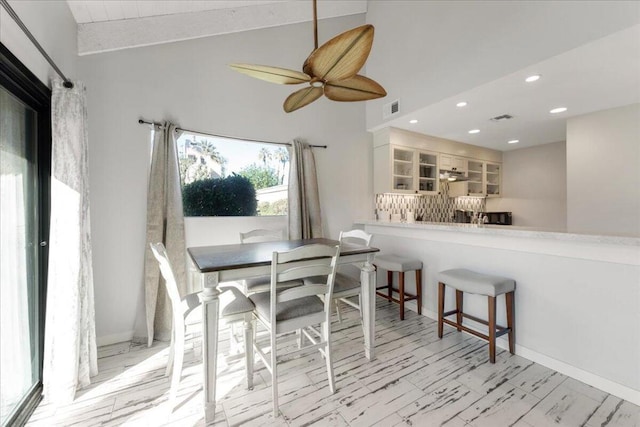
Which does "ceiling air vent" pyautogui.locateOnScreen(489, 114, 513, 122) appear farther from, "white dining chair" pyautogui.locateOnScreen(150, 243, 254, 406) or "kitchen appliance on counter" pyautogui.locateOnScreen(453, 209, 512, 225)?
"white dining chair" pyautogui.locateOnScreen(150, 243, 254, 406)

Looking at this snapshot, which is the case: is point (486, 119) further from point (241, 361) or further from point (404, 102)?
point (241, 361)

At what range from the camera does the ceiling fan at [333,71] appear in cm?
140

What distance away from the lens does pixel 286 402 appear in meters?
1.74

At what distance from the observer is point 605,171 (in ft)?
11.1

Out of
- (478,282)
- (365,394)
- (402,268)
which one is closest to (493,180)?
(402,268)

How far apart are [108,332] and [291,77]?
111 inches

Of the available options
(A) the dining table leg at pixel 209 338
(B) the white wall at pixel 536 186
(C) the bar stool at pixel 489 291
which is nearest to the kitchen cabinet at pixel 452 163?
(B) the white wall at pixel 536 186

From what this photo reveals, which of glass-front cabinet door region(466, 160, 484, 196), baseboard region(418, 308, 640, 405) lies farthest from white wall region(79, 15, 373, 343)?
glass-front cabinet door region(466, 160, 484, 196)

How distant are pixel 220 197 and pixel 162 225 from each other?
72cm

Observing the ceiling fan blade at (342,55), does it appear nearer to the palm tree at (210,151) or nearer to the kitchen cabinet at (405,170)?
the palm tree at (210,151)

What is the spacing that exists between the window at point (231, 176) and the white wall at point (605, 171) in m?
3.69

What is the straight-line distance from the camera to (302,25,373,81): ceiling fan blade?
1362 millimetres

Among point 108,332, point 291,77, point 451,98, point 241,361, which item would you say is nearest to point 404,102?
point 451,98

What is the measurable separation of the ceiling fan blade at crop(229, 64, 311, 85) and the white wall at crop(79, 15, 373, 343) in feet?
4.74
